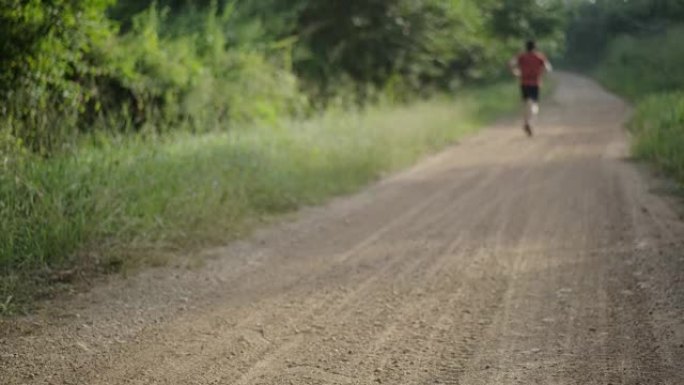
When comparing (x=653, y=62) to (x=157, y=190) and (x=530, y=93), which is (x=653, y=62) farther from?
(x=157, y=190)

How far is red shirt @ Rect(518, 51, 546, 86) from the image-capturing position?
48.4 ft

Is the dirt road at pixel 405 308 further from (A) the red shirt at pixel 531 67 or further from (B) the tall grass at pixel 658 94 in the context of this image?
(A) the red shirt at pixel 531 67

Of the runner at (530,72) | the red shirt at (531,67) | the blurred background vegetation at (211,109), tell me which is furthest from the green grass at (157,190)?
the red shirt at (531,67)

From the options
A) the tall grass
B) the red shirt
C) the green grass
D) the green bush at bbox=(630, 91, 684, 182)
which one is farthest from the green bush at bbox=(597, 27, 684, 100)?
the green grass

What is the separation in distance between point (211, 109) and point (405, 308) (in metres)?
6.70

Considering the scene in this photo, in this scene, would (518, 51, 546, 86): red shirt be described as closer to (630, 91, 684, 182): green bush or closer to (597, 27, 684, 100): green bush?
(597, 27, 684, 100): green bush

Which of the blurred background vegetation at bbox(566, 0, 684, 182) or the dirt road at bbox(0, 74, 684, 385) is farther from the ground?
the blurred background vegetation at bbox(566, 0, 684, 182)

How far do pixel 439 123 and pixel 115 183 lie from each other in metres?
9.88

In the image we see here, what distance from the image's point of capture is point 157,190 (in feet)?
20.2

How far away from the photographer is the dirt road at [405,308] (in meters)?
3.31

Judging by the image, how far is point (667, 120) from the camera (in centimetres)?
978

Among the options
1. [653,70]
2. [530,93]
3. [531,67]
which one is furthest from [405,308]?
[653,70]

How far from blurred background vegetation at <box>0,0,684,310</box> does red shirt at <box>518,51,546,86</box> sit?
1.90 meters

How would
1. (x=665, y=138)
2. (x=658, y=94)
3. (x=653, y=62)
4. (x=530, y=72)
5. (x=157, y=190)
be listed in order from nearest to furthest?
(x=157, y=190)
(x=665, y=138)
(x=530, y=72)
(x=658, y=94)
(x=653, y=62)
